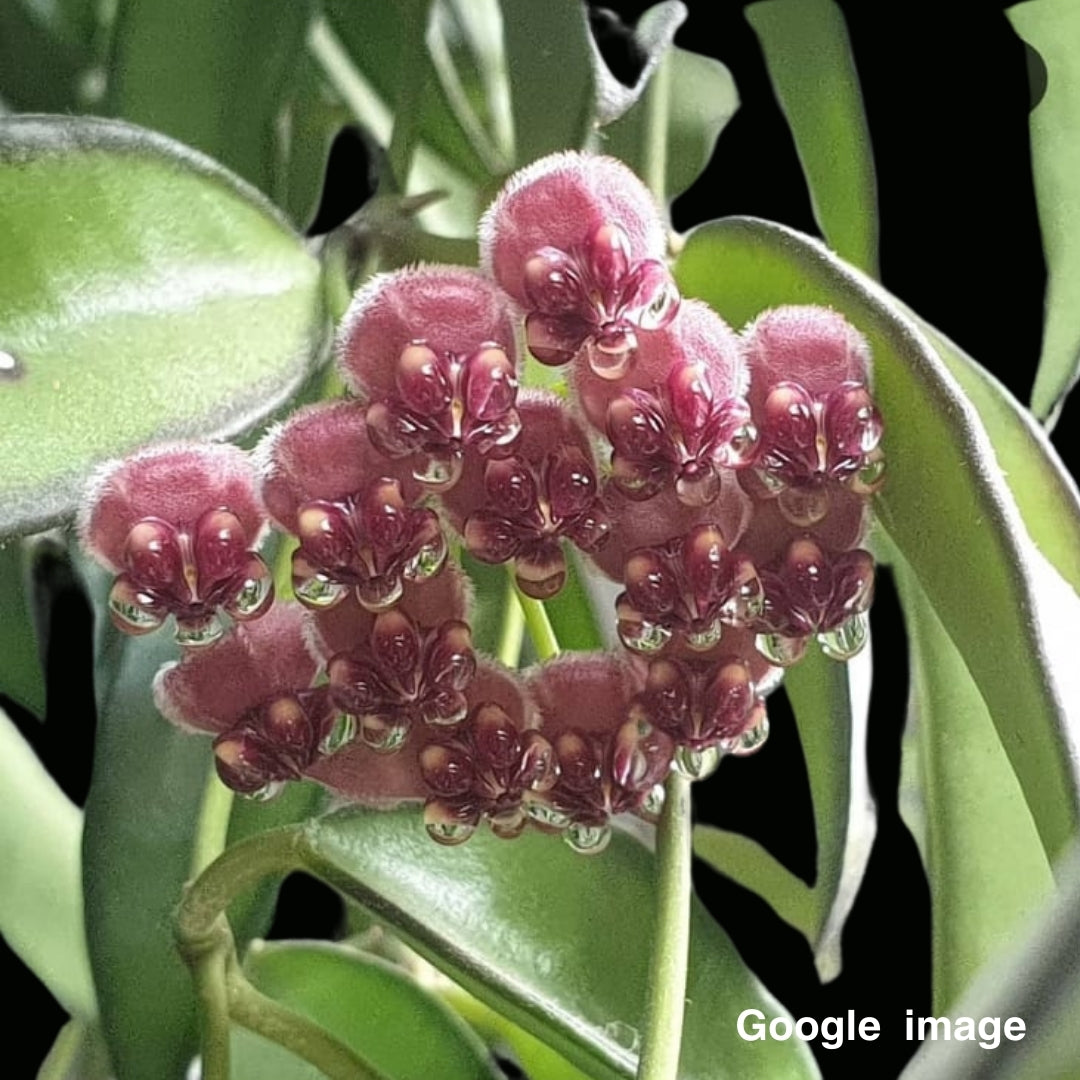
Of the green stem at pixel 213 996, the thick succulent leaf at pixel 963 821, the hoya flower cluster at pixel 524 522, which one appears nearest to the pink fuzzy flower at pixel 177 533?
the hoya flower cluster at pixel 524 522

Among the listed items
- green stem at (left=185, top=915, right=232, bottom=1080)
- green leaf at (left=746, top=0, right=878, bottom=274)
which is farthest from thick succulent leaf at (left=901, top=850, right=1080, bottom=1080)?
green leaf at (left=746, top=0, right=878, bottom=274)

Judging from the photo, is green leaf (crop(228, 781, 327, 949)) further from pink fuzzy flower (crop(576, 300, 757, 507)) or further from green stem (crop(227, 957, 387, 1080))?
pink fuzzy flower (crop(576, 300, 757, 507))

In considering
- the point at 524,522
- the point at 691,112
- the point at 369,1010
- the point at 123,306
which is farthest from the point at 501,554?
the point at 691,112

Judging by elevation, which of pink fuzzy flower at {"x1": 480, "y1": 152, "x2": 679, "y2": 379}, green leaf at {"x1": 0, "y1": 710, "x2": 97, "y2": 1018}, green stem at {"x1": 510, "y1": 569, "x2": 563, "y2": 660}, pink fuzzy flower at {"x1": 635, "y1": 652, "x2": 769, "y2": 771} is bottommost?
green leaf at {"x1": 0, "y1": 710, "x2": 97, "y2": 1018}

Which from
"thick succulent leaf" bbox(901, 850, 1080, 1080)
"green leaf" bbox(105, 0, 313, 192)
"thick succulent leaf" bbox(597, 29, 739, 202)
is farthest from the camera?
"thick succulent leaf" bbox(597, 29, 739, 202)

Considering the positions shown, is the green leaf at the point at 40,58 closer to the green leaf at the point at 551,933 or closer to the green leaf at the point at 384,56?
the green leaf at the point at 384,56

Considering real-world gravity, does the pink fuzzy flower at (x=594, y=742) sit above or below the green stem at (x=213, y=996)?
above

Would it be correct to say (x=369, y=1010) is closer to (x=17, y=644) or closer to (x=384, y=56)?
(x=17, y=644)
